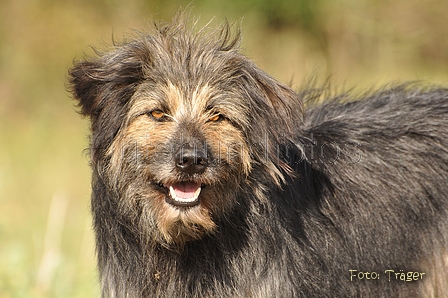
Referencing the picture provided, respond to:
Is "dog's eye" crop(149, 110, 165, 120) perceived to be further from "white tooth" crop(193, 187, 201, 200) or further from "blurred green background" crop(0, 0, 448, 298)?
"blurred green background" crop(0, 0, 448, 298)

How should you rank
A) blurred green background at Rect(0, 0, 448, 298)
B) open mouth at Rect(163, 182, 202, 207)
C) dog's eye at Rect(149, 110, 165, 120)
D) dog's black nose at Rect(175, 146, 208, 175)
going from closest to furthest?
dog's black nose at Rect(175, 146, 208, 175)
open mouth at Rect(163, 182, 202, 207)
dog's eye at Rect(149, 110, 165, 120)
blurred green background at Rect(0, 0, 448, 298)

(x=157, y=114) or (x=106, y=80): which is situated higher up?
(x=106, y=80)

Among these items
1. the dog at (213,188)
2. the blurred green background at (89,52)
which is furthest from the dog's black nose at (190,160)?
the blurred green background at (89,52)

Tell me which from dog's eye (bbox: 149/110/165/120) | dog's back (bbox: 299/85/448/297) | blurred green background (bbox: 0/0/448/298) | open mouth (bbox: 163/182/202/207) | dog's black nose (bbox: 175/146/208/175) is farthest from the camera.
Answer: blurred green background (bbox: 0/0/448/298)

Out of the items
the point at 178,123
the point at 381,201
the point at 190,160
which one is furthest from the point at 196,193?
the point at 381,201

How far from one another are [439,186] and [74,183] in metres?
8.44

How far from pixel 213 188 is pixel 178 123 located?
49 cm

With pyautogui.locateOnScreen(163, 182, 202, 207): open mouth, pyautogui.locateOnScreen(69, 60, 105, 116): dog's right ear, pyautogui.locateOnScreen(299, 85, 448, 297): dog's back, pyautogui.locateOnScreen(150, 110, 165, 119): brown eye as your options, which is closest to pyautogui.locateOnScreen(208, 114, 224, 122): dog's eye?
pyautogui.locateOnScreen(150, 110, 165, 119): brown eye

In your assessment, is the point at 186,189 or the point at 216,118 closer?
the point at 186,189

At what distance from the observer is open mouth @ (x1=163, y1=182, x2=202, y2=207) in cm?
467

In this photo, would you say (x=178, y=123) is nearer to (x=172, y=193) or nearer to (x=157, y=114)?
(x=157, y=114)

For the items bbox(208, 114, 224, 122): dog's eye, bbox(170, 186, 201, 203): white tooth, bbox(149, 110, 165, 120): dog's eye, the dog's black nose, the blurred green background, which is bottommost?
bbox(170, 186, 201, 203): white tooth

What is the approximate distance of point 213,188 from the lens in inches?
186

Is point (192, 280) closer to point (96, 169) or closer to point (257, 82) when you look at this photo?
point (96, 169)
